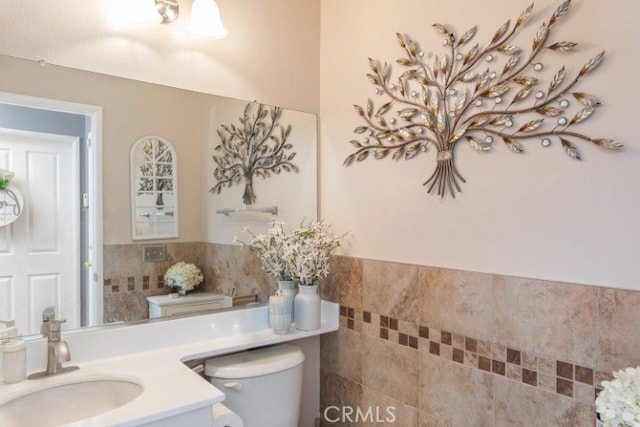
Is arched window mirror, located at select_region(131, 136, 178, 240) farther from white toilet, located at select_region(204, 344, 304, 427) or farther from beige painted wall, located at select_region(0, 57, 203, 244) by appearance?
white toilet, located at select_region(204, 344, 304, 427)

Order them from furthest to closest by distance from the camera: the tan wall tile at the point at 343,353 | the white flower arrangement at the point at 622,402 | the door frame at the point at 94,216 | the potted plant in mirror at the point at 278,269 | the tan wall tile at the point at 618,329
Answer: the tan wall tile at the point at 343,353 < the potted plant in mirror at the point at 278,269 < the door frame at the point at 94,216 < the tan wall tile at the point at 618,329 < the white flower arrangement at the point at 622,402

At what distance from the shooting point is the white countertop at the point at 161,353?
45.7 inches

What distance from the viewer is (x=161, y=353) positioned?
1.59 m

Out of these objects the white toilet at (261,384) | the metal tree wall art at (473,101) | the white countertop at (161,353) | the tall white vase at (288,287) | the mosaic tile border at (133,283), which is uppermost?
the metal tree wall art at (473,101)

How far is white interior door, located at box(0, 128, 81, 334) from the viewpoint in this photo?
4.52 feet

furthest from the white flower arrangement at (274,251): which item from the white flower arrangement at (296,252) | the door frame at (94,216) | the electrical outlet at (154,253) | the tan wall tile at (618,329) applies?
the tan wall tile at (618,329)

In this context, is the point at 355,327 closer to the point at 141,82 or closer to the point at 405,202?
the point at 405,202

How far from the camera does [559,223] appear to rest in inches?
49.1

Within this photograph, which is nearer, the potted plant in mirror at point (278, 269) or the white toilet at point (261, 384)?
the white toilet at point (261, 384)

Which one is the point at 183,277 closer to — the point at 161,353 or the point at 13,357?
the point at 161,353

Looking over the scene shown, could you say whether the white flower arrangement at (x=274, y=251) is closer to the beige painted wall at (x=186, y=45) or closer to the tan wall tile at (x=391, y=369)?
the tan wall tile at (x=391, y=369)

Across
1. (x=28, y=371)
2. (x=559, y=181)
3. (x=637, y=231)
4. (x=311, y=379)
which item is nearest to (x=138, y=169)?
(x=28, y=371)

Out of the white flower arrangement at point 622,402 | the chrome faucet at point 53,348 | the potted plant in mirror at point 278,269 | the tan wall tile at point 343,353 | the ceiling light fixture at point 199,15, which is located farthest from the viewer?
the tan wall tile at point 343,353

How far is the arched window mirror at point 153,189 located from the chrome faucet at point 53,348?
39 centimetres
